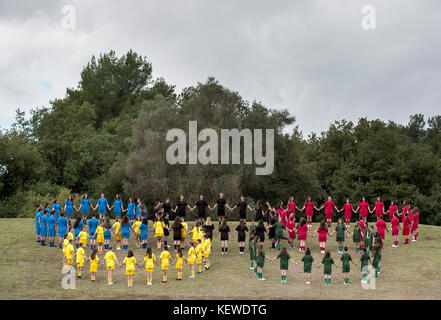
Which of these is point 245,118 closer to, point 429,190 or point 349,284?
point 429,190

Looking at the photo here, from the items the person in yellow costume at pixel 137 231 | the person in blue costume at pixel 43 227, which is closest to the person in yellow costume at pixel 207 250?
the person in yellow costume at pixel 137 231

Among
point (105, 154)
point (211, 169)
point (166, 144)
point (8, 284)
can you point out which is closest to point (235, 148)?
point (211, 169)

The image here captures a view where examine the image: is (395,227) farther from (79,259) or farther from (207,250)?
(79,259)

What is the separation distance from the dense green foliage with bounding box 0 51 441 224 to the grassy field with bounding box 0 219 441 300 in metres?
19.4

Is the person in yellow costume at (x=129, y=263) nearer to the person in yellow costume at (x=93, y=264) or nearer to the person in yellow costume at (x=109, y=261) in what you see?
the person in yellow costume at (x=109, y=261)

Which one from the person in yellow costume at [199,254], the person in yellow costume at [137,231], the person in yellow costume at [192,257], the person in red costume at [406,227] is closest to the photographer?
the person in yellow costume at [192,257]

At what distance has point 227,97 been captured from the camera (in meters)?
52.5

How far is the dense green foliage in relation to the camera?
165 ft

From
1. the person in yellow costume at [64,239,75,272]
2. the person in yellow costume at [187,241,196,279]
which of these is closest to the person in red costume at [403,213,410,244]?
the person in yellow costume at [187,241,196,279]

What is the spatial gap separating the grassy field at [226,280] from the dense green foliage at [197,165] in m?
19.4

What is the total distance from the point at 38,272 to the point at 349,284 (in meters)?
14.0

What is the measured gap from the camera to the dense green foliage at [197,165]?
5016cm

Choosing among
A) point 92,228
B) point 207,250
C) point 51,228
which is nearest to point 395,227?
point 207,250

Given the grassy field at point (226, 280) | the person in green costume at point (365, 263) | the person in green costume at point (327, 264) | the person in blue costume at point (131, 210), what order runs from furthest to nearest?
1. the person in blue costume at point (131, 210)
2. the person in green costume at point (365, 263)
3. the person in green costume at point (327, 264)
4. the grassy field at point (226, 280)
